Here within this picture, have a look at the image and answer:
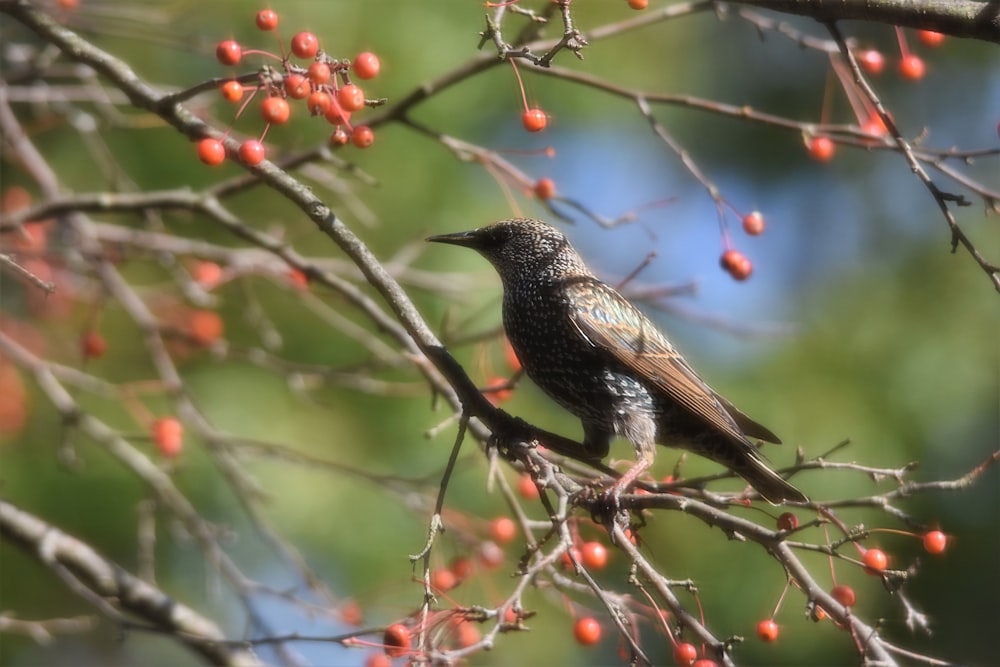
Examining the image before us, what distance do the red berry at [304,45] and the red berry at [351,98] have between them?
0.35ft

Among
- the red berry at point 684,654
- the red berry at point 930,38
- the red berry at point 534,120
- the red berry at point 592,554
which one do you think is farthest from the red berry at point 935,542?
the red berry at point 930,38

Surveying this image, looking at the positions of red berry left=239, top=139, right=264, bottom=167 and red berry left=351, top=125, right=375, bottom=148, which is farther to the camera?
red berry left=351, top=125, right=375, bottom=148

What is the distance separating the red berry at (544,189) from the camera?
308 cm

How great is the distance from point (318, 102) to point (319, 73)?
0.08 meters

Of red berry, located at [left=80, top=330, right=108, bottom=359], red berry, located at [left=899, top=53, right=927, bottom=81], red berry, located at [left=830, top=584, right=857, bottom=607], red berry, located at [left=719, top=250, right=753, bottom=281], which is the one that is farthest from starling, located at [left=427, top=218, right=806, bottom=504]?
red berry, located at [left=80, top=330, right=108, bottom=359]

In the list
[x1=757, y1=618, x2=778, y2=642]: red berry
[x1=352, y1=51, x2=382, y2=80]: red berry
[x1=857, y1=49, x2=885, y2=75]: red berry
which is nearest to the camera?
[x1=757, y1=618, x2=778, y2=642]: red berry

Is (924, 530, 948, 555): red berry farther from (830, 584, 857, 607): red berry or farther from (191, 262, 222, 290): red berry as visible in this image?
(191, 262, 222, 290): red berry

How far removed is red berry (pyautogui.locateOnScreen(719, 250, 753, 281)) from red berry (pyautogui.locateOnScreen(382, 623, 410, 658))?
4.93 ft

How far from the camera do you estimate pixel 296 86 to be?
2.20 meters

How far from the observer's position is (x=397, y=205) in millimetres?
4754

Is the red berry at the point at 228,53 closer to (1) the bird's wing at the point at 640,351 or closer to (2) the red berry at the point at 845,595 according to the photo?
(1) the bird's wing at the point at 640,351

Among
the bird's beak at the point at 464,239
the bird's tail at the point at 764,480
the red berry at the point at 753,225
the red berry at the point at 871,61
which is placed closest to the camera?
the bird's tail at the point at 764,480

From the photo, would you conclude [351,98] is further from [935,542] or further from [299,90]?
[935,542]

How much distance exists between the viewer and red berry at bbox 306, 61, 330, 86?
2170mm
